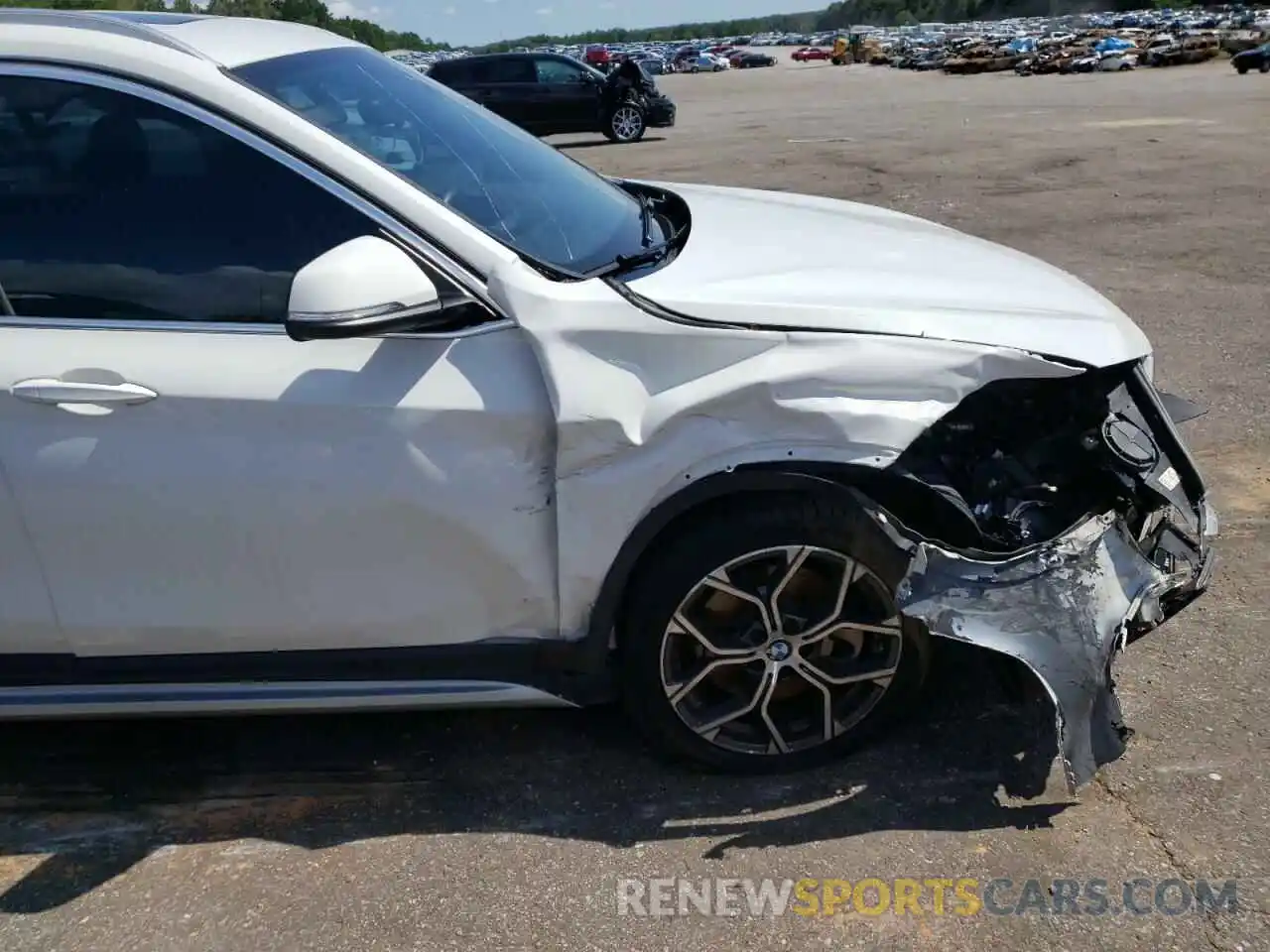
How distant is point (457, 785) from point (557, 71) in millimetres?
19555

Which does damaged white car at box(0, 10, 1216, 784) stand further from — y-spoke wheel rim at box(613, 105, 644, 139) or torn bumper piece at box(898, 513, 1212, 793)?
y-spoke wheel rim at box(613, 105, 644, 139)

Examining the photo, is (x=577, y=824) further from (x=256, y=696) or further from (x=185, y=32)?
(x=185, y=32)

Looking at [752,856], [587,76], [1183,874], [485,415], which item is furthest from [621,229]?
[587,76]

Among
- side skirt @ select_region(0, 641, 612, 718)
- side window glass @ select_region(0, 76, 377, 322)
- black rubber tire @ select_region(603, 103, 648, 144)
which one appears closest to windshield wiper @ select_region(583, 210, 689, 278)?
side window glass @ select_region(0, 76, 377, 322)

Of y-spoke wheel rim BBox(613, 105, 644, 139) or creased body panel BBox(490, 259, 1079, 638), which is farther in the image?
y-spoke wheel rim BBox(613, 105, 644, 139)

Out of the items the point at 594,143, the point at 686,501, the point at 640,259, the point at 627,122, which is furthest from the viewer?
the point at 594,143

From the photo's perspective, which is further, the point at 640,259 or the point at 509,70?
the point at 509,70

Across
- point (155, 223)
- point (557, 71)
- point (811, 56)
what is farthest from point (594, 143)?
point (811, 56)

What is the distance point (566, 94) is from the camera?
803 inches

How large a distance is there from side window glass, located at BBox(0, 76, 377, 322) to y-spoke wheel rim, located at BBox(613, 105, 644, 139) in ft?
61.2

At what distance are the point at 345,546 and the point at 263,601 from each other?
0.26m

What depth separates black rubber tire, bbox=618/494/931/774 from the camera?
8.45ft

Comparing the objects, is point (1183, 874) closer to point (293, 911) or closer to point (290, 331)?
point (293, 911)

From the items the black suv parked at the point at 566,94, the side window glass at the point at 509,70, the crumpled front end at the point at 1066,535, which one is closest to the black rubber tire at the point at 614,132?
the black suv parked at the point at 566,94
